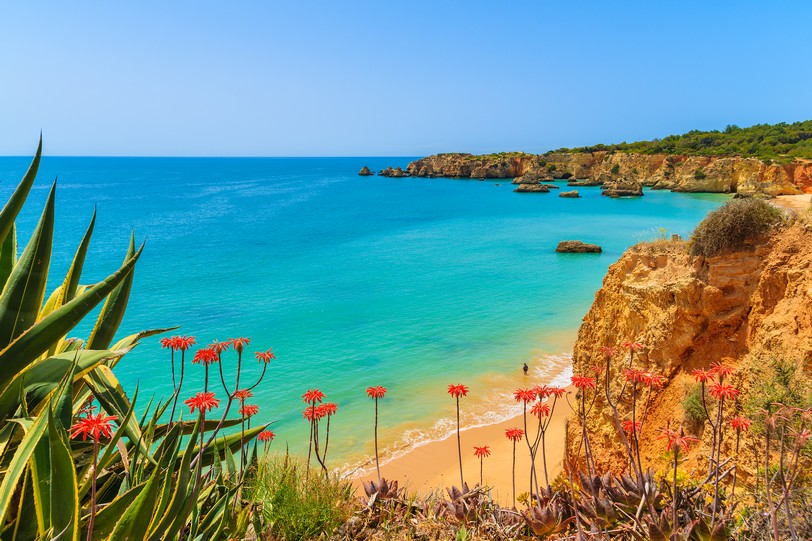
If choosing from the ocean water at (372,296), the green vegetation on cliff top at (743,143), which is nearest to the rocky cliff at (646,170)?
the green vegetation on cliff top at (743,143)

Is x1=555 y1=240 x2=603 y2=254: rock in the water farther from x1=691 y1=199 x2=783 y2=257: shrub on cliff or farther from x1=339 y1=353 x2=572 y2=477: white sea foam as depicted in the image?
x1=691 y1=199 x2=783 y2=257: shrub on cliff

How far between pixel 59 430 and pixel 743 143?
86.7m

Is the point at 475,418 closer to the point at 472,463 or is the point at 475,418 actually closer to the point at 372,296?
the point at 472,463

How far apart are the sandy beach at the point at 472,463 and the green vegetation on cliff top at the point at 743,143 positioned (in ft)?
193

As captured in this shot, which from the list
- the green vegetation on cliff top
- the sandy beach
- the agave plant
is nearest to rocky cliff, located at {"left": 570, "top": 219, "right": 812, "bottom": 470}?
the sandy beach

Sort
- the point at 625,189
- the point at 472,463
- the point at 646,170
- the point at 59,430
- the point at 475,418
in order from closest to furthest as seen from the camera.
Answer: the point at 59,430
the point at 472,463
the point at 475,418
the point at 625,189
the point at 646,170

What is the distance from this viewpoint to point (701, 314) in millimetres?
7211

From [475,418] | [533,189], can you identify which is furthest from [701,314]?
[533,189]

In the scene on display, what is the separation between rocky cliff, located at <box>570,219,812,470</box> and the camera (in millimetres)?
6141

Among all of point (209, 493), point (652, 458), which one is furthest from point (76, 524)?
point (652, 458)

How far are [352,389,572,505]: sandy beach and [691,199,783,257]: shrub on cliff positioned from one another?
504 cm

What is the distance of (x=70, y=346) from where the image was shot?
362 cm

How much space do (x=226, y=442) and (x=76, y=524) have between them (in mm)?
1691

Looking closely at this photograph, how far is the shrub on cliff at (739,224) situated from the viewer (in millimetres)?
6957
